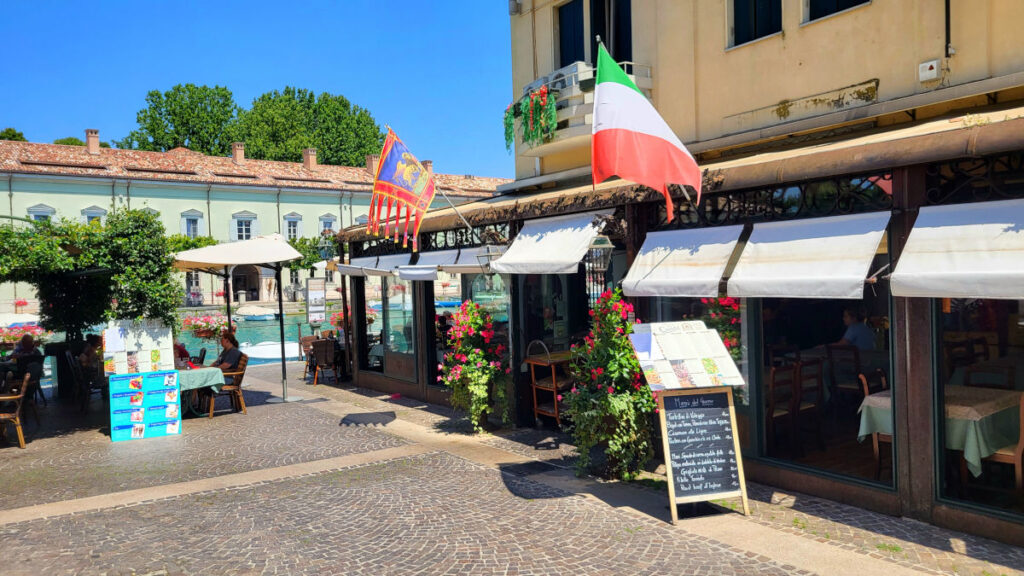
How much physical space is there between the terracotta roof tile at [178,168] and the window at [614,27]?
2920 cm

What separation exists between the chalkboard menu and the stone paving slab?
13.8 feet

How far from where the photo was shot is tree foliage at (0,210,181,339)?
9.51 m

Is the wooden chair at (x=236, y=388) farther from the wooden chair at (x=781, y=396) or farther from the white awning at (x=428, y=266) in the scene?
the wooden chair at (x=781, y=396)

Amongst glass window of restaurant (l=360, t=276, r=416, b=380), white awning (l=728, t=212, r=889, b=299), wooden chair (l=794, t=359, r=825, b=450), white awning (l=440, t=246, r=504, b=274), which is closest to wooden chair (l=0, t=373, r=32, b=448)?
glass window of restaurant (l=360, t=276, r=416, b=380)

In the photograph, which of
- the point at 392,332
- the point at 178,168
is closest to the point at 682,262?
the point at 392,332

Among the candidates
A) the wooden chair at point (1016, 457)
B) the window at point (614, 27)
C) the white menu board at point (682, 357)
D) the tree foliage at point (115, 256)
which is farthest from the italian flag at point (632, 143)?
the tree foliage at point (115, 256)

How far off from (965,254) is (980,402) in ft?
4.98

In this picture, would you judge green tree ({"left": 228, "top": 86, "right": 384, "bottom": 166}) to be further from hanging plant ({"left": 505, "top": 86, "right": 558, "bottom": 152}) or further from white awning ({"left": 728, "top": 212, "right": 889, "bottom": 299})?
white awning ({"left": 728, "top": 212, "right": 889, "bottom": 299})

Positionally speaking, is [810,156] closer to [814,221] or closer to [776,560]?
[814,221]

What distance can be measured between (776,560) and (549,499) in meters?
2.22

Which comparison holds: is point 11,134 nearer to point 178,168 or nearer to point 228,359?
point 178,168

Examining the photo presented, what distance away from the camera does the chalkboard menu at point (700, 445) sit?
590 cm

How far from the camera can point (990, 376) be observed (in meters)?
6.22

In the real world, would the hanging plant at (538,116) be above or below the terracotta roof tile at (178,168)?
below
